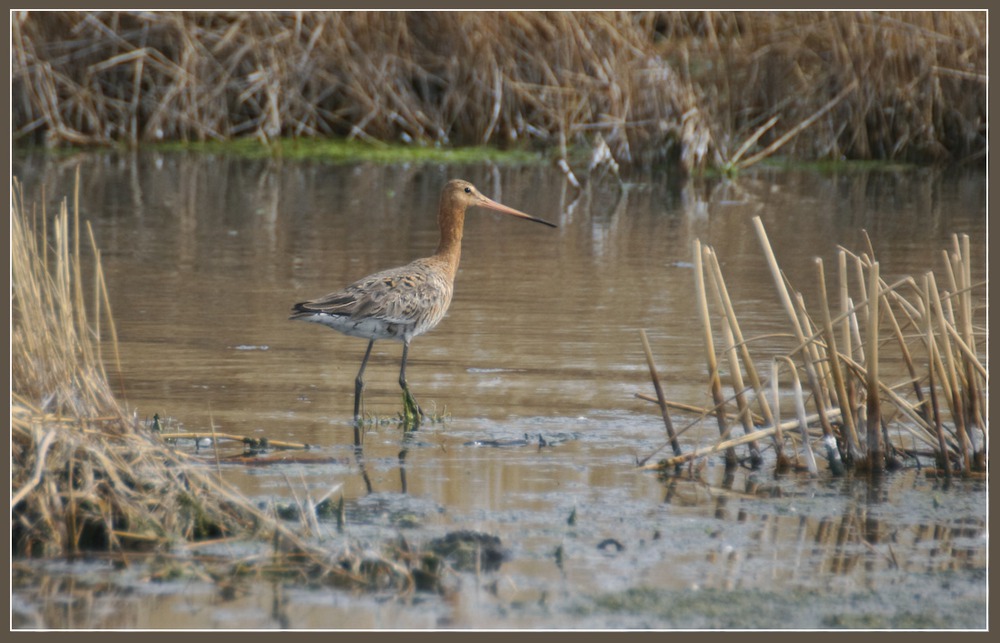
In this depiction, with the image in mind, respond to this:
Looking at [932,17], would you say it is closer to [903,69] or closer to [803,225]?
[903,69]

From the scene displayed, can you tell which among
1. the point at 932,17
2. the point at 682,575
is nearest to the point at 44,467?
the point at 682,575

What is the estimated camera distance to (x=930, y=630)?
14.1 feet

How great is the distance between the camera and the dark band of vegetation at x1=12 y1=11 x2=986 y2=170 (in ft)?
59.1

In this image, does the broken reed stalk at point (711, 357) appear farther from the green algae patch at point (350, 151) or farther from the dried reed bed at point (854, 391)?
the green algae patch at point (350, 151)

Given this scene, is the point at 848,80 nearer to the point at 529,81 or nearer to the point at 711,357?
the point at 529,81

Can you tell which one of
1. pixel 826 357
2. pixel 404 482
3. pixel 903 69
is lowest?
pixel 404 482

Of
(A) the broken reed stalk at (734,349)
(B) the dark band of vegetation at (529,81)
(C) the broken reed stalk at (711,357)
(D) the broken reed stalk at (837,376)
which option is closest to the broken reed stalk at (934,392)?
(D) the broken reed stalk at (837,376)

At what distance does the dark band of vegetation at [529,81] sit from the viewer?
18.0m

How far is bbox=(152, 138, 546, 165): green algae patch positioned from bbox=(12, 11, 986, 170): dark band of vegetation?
8.4 inches

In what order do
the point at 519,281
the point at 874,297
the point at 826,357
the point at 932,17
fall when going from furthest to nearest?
1. the point at 932,17
2. the point at 519,281
3. the point at 826,357
4. the point at 874,297

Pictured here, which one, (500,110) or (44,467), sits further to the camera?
(500,110)

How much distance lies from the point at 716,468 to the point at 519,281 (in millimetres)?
5124

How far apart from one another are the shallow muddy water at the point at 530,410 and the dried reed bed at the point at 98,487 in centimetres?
15

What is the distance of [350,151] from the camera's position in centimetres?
2009
